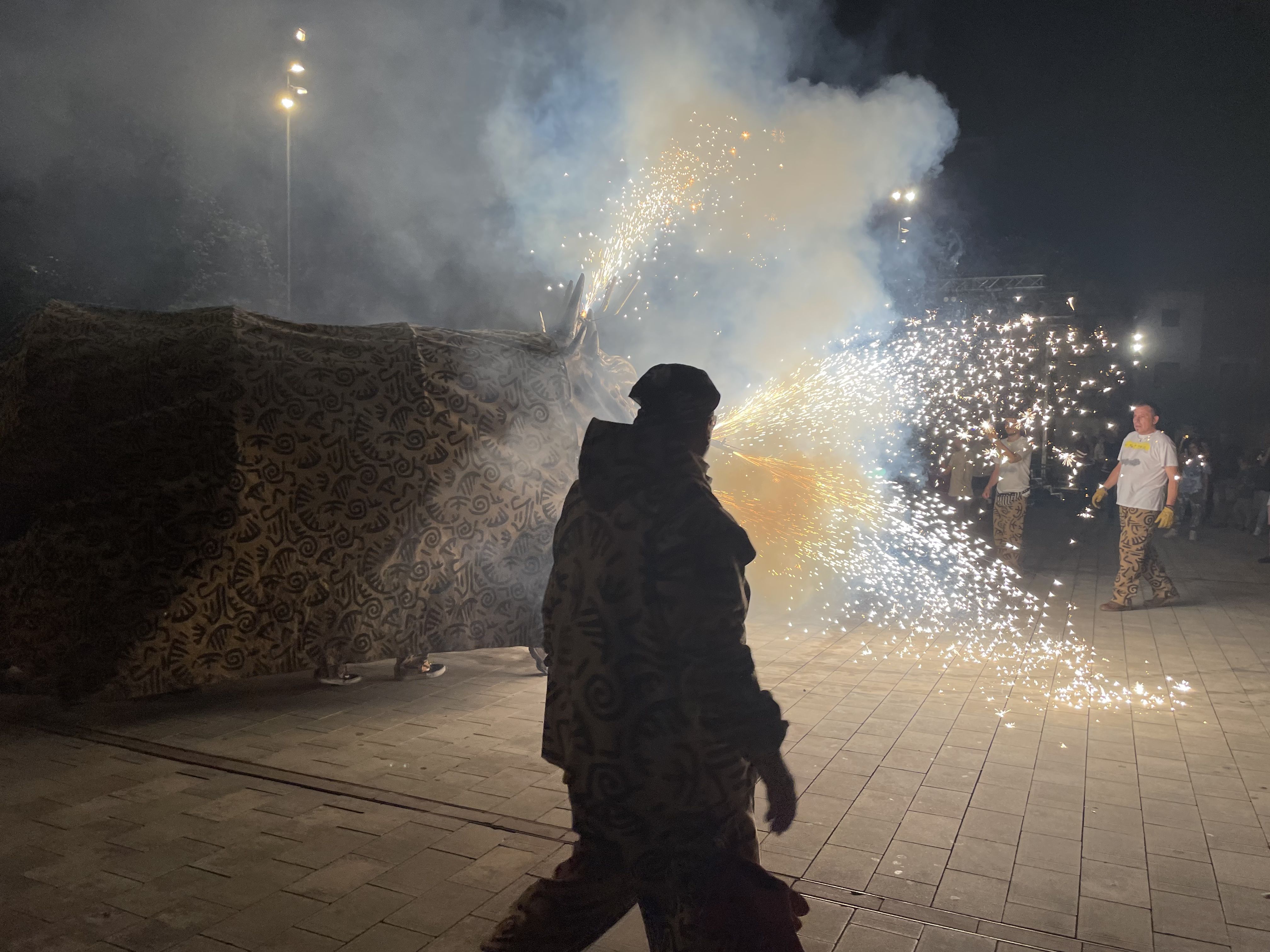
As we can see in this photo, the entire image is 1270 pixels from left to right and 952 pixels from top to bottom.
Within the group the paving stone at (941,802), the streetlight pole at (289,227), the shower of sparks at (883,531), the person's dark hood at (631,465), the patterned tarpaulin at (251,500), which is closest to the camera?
the person's dark hood at (631,465)

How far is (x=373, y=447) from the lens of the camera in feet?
16.6

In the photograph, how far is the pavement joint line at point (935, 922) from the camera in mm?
2740

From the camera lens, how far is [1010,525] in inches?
401

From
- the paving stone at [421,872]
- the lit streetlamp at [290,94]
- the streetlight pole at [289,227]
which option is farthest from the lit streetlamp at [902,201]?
the paving stone at [421,872]

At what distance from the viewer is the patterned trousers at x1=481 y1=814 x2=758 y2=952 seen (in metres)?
2.08

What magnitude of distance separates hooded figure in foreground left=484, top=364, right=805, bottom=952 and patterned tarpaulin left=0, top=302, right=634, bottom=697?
307 centimetres

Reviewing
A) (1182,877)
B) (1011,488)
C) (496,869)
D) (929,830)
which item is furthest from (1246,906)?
(1011,488)

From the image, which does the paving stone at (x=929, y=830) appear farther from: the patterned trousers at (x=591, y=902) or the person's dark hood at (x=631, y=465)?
the person's dark hood at (x=631, y=465)

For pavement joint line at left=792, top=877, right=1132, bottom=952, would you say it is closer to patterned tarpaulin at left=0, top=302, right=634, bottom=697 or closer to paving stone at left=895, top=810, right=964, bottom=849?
paving stone at left=895, top=810, right=964, bottom=849

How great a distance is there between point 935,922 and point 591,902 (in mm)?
1377

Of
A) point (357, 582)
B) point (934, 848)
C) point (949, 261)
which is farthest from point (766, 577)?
point (949, 261)

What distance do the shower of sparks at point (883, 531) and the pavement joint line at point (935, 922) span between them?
110 inches

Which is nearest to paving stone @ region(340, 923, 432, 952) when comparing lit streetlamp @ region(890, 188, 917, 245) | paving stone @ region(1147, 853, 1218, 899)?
paving stone @ region(1147, 853, 1218, 899)

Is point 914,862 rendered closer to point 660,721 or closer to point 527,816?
point 527,816
